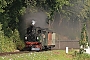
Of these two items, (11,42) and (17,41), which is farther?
(17,41)

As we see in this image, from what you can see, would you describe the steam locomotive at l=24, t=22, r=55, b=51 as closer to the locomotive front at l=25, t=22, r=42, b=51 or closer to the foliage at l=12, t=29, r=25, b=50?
the locomotive front at l=25, t=22, r=42, b=51

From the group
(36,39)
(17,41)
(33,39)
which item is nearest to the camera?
(36,39)

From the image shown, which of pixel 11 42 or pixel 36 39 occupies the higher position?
pixel 36 39

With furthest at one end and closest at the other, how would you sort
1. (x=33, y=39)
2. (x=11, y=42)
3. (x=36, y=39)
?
1. (x=11, y=42)
2. (x=33, y=39)
3. (x=36, y=39)

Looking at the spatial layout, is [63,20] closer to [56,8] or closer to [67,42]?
[67,42]

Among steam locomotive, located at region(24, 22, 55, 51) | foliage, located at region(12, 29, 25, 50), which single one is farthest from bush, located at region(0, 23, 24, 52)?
steam locomotive, located at region(24, 22, 55, 51)

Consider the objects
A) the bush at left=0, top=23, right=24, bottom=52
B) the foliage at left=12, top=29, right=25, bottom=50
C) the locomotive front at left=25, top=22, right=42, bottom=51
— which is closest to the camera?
the bush at left=0, top=23, right=24, bottom=52

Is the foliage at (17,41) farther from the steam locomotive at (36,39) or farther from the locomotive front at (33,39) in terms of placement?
the locomotive front at (33,39)

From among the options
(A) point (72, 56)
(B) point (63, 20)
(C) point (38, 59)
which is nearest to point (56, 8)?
(A) point (72, 56)

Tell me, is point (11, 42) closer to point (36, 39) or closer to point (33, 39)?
point (33, 39)

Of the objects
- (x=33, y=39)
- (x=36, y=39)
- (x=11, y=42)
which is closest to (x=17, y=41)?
(x=11, y=42)

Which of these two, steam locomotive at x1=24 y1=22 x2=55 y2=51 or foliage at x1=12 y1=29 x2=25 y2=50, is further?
foliage at x1=12 y1=29 x2=25 y2=50

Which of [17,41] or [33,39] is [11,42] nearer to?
[17,41]

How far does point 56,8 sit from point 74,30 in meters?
41.6
